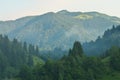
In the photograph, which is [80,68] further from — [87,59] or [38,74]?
[38,74]

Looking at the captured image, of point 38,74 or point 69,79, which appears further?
point 38,74

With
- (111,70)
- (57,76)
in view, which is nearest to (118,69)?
(111,70)

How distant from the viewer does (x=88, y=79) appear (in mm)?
183000

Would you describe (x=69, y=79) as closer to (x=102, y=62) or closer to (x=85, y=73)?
(x=85, y=73)

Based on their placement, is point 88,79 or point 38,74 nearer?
point 88,79

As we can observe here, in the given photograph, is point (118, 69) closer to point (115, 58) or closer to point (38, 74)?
point (115, 58)

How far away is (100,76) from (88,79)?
654cm

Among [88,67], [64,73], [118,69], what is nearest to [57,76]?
[64,73]

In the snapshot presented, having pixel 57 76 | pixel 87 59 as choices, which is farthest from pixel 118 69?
pixel 57 76

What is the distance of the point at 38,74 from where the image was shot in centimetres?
19875

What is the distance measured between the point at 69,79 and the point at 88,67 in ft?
42.0

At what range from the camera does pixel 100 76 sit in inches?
7298

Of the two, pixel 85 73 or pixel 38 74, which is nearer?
pixel 85 73

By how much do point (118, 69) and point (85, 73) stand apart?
16.9m
